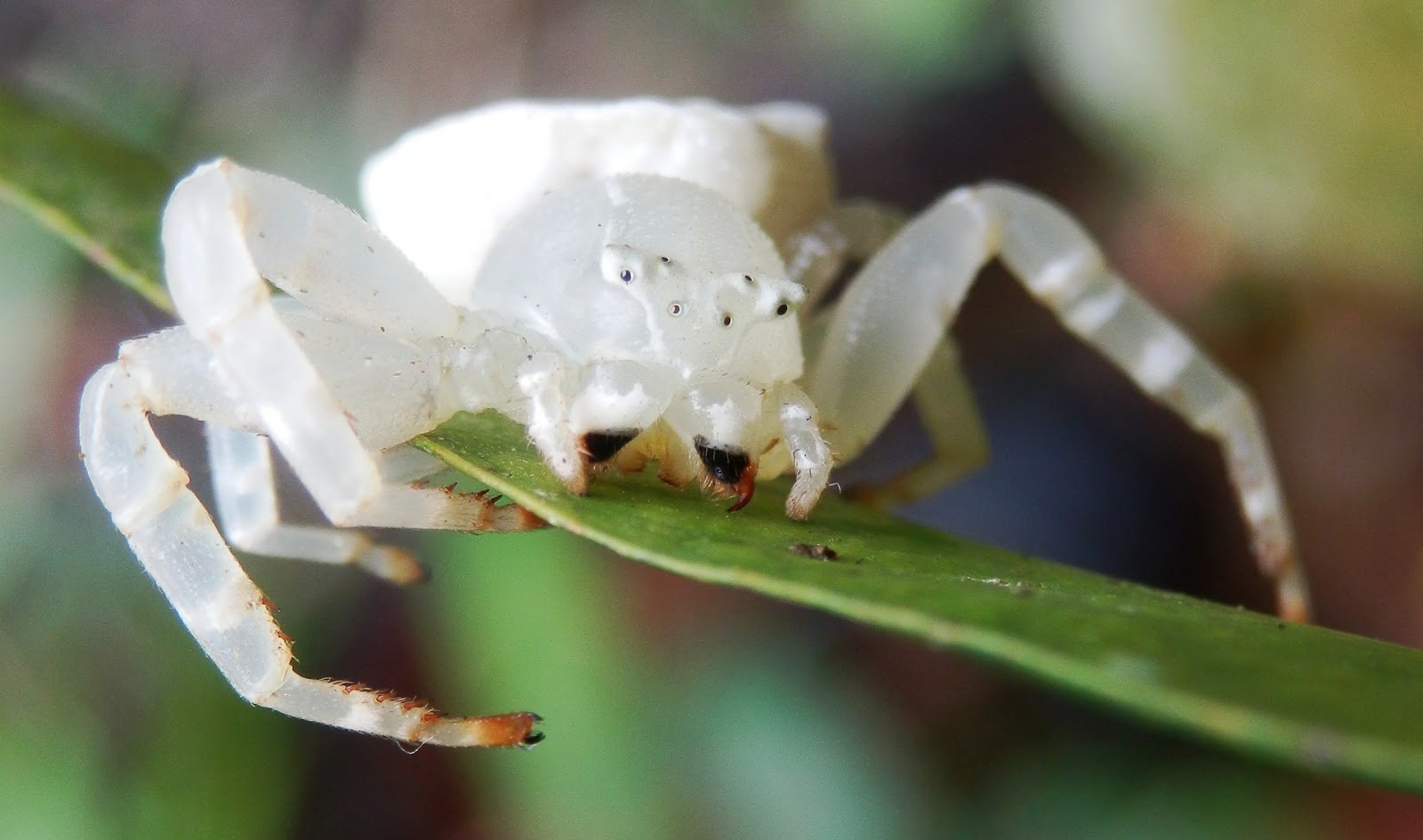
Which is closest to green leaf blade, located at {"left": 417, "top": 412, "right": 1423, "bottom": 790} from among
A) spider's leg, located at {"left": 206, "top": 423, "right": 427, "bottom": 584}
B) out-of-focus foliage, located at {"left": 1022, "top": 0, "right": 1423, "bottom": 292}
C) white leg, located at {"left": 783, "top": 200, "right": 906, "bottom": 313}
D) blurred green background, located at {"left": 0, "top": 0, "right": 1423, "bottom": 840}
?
spider's leg, located at {"left": 206, "top": 423, "right": 427, "bottom": 584}

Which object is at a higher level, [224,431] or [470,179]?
[470,179]

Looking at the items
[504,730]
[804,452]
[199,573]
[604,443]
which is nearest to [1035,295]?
[804,452]

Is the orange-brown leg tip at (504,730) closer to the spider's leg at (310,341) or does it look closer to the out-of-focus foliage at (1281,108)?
the spider's leg at (310,341)

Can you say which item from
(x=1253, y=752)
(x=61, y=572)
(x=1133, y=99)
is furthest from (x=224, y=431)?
(x=1133, y=99)

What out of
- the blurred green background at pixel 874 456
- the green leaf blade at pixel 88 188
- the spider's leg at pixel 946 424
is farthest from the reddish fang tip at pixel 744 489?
the blurred green background at pixel 874 456

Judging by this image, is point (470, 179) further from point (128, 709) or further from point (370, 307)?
point (128, 709)

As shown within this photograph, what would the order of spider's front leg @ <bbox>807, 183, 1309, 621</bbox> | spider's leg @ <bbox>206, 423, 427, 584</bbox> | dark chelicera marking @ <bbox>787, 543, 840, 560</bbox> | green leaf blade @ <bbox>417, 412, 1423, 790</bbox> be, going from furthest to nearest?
spider's leg @ <bbox>206, 423, 427, 584</bbox>
spider's front leg @ <bbox>807, 183, 1309, 621</bbox>
dark chelicera marking @ <bbox>787, 543, 840, 560</bbox>
green leaf blade @ <bbox>417, 412, 1423, 790</bbox>

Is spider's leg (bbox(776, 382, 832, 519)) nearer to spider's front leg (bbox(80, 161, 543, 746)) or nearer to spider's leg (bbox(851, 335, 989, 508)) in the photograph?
spider's front leg (bbox(80, 161, 543, 746))

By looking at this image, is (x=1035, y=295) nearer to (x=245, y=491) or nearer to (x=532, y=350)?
(x=532, y=350)
